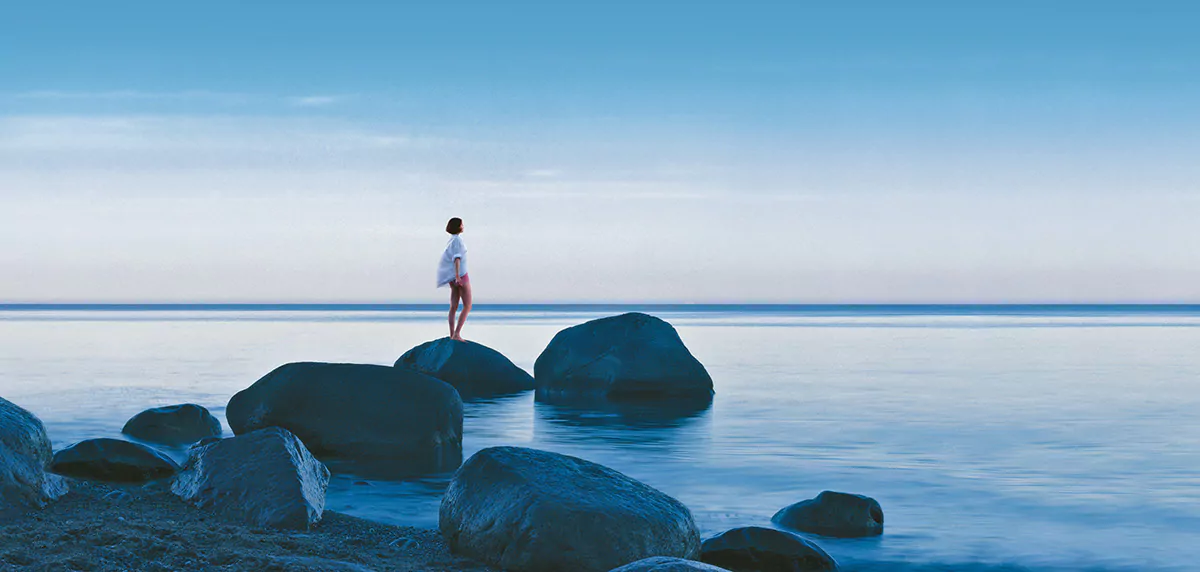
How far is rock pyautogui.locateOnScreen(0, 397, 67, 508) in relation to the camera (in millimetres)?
6602

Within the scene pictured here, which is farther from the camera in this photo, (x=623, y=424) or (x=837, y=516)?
(x=623, y=424)

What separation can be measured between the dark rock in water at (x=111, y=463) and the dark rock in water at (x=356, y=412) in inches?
66.2

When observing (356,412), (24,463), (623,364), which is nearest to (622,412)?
(623,364)

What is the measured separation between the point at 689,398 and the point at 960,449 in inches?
195

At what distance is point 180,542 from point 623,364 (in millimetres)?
9807

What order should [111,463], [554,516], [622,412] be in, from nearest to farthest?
1. [554,516]
2. [111,463]
3. [622,412]

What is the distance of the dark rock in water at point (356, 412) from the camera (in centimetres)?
990

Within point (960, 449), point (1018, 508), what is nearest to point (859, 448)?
point (960, 449)

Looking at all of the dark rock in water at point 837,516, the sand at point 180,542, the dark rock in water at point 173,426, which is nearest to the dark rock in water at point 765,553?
the dark rock in water at point 837,516

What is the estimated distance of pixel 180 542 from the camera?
555cm

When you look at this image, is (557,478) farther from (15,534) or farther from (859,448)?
(859,448)

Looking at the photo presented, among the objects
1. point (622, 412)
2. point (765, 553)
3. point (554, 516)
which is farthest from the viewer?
point (622, 412)

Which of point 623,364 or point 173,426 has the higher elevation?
point 623,364

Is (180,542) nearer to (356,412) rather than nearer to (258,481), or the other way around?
(258,481)
